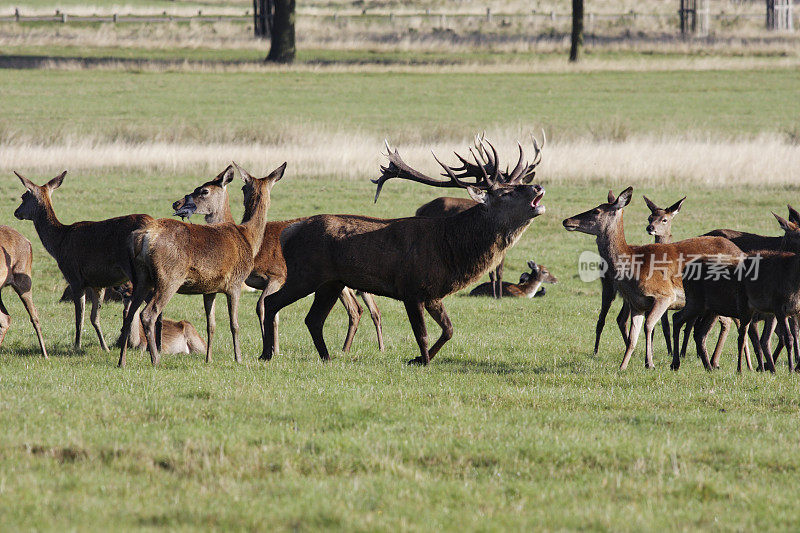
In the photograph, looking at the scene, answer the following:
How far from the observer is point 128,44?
208 feet

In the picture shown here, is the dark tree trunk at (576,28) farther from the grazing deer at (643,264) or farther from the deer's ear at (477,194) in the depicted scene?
the deer's ear at (477,194)

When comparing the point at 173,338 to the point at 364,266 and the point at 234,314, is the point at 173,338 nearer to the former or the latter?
the point at 234,314

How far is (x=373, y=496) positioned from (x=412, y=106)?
122 ft

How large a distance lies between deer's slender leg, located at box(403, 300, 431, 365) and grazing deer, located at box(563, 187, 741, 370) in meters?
2.06

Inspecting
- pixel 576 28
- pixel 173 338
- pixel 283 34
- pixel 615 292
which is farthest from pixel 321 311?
pixel 576 28

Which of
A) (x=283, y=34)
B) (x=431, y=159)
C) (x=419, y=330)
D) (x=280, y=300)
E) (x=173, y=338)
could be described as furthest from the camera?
(x=283, y=34)

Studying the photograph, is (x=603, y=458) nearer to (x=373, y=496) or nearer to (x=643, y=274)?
(x=373, y=496)

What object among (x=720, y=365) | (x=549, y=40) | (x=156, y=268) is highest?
(x=549, y=40)

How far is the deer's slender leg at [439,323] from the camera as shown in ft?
33.9

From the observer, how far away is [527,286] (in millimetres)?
16672

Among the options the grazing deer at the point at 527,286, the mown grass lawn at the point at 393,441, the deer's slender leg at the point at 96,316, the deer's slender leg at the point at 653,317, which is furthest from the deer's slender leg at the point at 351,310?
the grazing deer at the point at 527,286

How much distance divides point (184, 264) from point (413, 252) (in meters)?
2.22

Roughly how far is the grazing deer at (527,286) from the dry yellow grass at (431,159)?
30.6 ft

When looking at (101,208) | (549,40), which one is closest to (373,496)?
(101,208)
